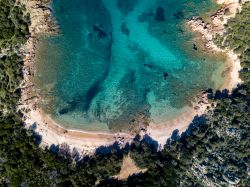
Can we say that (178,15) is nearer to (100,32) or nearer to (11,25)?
(100,32)

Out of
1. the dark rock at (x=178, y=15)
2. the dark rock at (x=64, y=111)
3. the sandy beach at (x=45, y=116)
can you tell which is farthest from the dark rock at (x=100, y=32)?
the dark rock at (x=64, y=111)

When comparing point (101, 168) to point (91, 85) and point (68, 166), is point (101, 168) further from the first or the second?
point (91, 85)

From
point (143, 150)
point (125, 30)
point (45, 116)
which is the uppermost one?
point (125, 30)

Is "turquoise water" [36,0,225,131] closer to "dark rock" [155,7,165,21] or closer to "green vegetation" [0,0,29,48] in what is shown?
"dark rock" [155,7,165,21]

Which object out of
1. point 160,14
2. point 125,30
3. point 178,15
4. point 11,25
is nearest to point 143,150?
point 125,30

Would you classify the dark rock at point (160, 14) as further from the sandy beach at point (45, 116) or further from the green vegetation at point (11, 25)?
the green vegetation at point (11, 25)

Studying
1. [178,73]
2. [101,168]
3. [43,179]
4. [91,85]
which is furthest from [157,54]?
[43,179]
